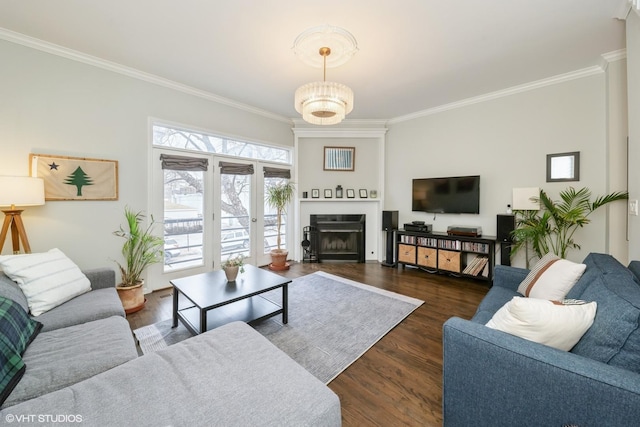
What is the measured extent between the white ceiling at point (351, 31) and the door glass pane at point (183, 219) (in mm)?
1394

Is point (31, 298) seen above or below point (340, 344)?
above

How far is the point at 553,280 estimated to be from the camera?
1811mm

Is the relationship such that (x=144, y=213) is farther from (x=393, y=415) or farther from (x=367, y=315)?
(x=393, y=415)

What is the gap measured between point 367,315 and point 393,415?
1258 mm

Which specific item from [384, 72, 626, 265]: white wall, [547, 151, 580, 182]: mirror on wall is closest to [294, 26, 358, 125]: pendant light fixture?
[384, 72, 626, 265]: white wall

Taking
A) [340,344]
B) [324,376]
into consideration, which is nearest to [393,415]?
[324,376]

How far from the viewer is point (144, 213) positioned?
3.39 meters

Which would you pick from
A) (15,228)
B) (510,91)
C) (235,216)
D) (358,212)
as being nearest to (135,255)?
(15,228)

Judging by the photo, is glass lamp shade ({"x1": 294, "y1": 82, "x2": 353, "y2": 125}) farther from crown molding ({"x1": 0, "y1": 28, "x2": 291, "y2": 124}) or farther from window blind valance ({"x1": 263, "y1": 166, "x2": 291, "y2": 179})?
window blind valance ({"x1": 263, "y1": 166, "x2": 291, "y2": 179})

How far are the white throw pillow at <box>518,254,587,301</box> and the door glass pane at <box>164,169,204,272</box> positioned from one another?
404 centimetres

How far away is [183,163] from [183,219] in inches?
32.4

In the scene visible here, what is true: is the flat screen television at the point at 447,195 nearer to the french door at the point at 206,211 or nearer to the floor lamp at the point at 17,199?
the french door at the point at 206,211

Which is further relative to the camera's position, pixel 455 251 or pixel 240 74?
pixel 455 251

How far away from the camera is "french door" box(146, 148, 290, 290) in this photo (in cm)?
359
